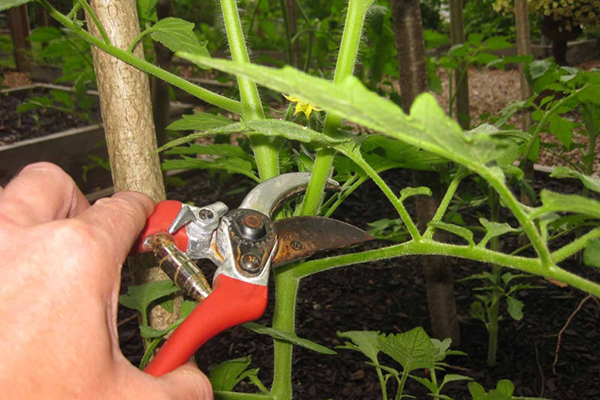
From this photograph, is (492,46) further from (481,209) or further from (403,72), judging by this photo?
(481,209)

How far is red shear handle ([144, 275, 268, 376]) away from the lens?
2.17ft

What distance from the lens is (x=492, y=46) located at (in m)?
1.67

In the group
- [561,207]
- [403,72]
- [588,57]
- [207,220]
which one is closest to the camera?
[561,207]

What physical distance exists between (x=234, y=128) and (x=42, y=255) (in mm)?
202

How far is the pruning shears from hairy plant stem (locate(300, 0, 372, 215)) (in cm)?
6

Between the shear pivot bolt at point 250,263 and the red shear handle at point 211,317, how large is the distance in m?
0.02

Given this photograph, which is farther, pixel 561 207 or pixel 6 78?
pixel 6 78

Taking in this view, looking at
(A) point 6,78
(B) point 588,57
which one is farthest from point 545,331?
(A) point 6,78

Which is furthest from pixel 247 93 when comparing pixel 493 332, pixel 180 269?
pixel 493 332

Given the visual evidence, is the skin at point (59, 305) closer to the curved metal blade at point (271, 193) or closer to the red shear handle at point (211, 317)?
the red shear handle at point (211, 317)

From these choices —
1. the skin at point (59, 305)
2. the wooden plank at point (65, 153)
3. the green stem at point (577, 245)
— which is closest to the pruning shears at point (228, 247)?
the skin at point (59, 305)

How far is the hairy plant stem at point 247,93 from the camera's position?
736mm

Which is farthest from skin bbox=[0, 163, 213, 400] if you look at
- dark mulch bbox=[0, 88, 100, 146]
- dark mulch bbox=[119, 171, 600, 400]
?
dark mulch bbox=[0, 88, 100, 146]

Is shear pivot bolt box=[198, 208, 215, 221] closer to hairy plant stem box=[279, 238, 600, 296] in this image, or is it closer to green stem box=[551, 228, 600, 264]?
hairy plant stem box=[279, 238, 600, 296]
